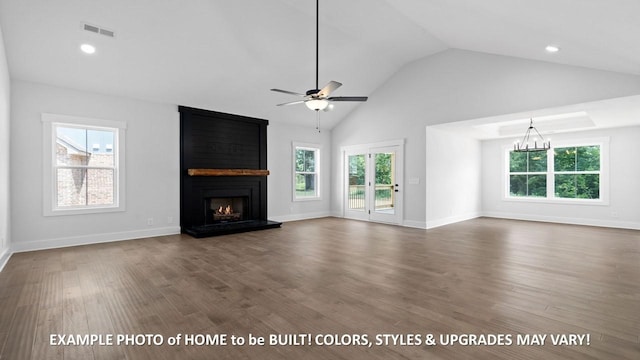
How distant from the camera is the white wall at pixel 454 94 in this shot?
16.2 feet

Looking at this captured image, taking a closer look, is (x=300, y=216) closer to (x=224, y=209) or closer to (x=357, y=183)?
(x=357, y=183)

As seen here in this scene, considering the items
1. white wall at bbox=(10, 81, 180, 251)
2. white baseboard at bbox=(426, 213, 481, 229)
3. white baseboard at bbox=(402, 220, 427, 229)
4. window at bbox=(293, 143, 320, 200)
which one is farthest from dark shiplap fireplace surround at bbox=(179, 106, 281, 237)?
white baseboard at bbox=(426, 213, 481, 229)

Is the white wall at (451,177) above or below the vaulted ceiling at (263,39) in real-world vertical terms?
below

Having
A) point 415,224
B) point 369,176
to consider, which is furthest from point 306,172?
point 415,224

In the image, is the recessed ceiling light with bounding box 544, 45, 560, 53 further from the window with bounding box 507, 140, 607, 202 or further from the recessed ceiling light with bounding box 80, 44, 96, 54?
the recessed ceiling light with bounding box 80, 44, 96, 54

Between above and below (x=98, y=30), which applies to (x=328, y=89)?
below

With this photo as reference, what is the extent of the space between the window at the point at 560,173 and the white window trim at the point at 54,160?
32.4 feet

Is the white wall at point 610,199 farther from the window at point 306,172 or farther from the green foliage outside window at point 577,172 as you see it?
the window at point 306,172

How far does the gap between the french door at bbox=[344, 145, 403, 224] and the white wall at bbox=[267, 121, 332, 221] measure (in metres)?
0.92

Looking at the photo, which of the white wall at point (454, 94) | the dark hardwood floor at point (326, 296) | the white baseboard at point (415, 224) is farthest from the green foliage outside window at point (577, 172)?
the white baseboard at point (415, 224)

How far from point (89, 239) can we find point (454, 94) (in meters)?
7.57

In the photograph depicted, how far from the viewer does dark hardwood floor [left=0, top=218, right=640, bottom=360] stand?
6.94 ft

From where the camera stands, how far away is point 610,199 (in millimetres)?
7391

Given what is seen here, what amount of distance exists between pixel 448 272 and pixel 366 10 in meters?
4.07
